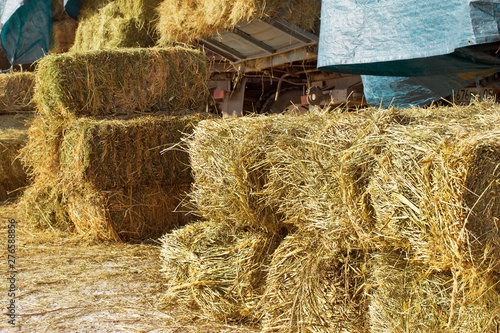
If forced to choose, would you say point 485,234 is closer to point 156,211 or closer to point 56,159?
point 156,211

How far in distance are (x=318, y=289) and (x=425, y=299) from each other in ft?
2.04

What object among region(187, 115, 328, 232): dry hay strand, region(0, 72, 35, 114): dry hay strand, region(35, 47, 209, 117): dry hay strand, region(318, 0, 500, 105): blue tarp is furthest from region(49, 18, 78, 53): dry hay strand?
region(187, 115, 328, 232): dry hay strand

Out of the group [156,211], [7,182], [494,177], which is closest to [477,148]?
[494,177]

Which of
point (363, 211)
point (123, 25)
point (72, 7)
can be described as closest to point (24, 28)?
point (72, 7)

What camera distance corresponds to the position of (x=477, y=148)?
207cm

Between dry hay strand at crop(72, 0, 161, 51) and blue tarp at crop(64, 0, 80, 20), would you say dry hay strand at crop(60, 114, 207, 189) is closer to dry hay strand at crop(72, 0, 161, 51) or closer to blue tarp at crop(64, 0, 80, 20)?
dry hay strand at crop(72, 0, 161, 51)

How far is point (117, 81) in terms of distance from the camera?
5449mm

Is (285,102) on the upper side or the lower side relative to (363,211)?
Result: upper

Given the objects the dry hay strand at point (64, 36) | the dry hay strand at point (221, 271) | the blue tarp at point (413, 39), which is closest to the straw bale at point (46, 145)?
the dry hay strand at point (221, 271)

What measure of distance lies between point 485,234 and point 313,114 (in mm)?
1378

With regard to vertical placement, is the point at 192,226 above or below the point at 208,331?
above

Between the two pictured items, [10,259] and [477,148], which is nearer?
[477,148]

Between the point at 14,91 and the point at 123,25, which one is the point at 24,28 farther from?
the point at 123,25

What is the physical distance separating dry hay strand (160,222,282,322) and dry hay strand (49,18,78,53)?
9.08m
